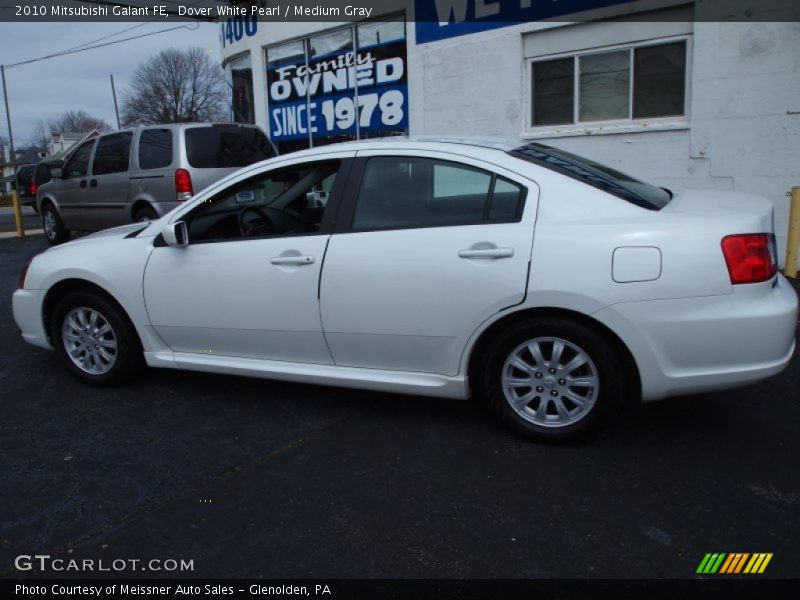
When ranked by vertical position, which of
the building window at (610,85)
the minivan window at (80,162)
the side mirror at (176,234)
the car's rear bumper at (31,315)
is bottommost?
the car's rear bumper at (31,315)

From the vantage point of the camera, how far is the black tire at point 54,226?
1097 centimetres

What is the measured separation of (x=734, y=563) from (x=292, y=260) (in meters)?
2.47

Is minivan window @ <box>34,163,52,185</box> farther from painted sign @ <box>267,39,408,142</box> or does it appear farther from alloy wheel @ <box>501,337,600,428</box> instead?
alloy wheel @ <box>501,337,600,428</box>

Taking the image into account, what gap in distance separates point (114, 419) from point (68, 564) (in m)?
1.43

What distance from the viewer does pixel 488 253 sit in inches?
128

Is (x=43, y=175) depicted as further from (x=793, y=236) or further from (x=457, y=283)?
(x=793, y=236)

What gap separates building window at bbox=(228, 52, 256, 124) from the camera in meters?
12.9

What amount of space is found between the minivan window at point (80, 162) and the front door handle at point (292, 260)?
772 cm

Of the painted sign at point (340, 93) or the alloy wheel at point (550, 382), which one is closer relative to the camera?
the alloy wheel at point (550, 382)

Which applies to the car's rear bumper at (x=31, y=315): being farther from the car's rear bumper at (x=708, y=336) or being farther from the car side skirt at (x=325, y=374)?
the car's rear bumper at (x=708, y=336)

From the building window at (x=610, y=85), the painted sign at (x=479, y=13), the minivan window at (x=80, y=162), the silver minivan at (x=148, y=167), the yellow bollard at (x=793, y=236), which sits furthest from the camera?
the minivan window at (x=80, y=162)

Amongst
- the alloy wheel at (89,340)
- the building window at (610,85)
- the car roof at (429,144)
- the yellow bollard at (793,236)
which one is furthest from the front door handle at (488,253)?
the building window at (610,85)

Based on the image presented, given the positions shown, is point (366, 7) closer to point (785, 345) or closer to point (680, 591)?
point (785, 345)

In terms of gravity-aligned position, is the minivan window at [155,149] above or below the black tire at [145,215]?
above
